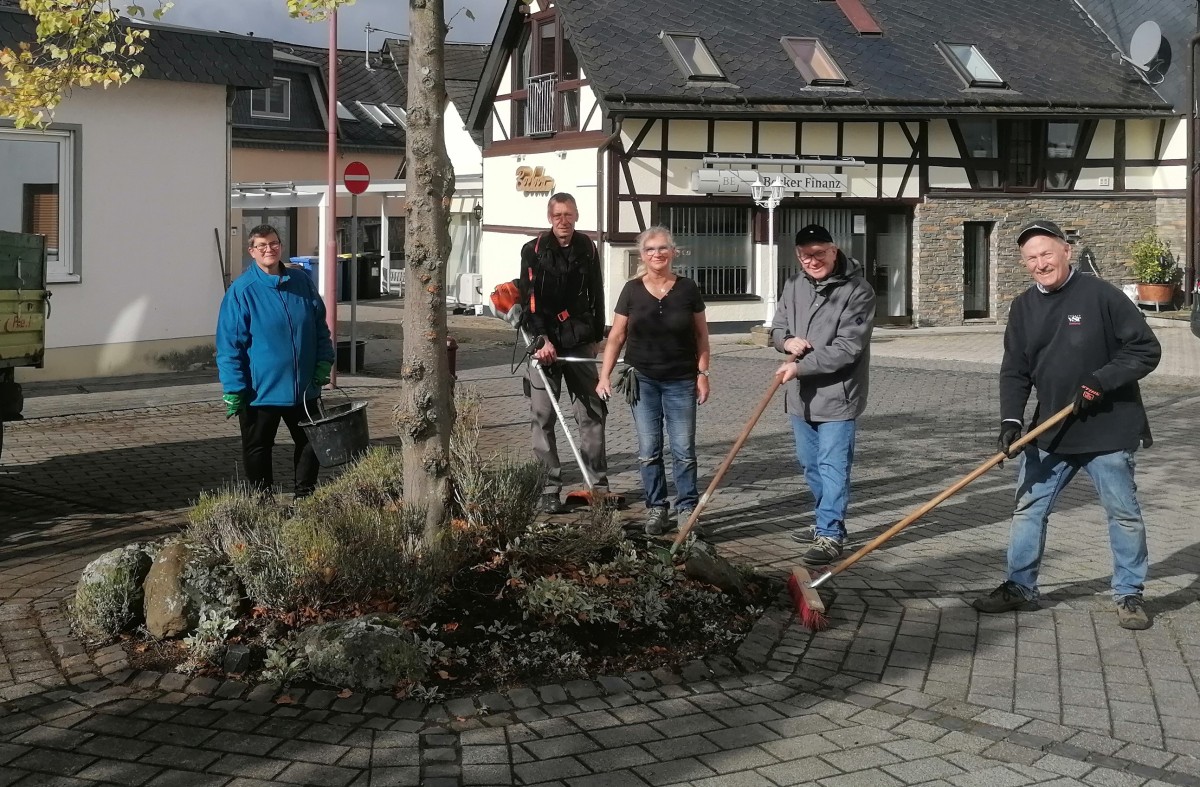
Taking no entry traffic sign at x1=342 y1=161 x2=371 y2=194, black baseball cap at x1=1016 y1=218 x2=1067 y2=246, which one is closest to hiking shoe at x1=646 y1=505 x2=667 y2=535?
black baseball cap at x1=1016 y1=218 x2=1067 y2=246

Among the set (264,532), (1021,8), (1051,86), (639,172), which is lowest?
(264,532)

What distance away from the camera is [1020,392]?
661cm

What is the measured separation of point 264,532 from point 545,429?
2783mm

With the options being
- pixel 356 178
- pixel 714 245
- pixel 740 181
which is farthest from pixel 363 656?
pixel 714 245

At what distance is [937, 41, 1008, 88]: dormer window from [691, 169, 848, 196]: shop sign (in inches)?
154

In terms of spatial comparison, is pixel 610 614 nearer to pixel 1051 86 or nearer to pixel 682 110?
pixel 682 110

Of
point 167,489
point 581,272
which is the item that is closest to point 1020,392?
point 581,272

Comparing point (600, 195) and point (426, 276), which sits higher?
point (600, 195)

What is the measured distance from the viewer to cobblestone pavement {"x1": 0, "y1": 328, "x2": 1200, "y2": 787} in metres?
4.54

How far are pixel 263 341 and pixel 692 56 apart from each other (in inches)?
784

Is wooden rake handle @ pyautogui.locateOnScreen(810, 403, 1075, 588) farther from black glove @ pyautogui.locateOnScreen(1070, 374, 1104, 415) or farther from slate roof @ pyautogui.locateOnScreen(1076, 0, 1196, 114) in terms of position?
slate roof @ pyautogui.locateOnScreen(1076, 0, 1196, 114)

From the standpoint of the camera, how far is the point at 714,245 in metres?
27.1

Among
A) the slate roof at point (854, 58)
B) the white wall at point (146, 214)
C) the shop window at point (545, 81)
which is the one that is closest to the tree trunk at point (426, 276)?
the white wall at point (146, 214)

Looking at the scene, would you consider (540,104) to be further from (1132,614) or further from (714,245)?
(1132,614)
